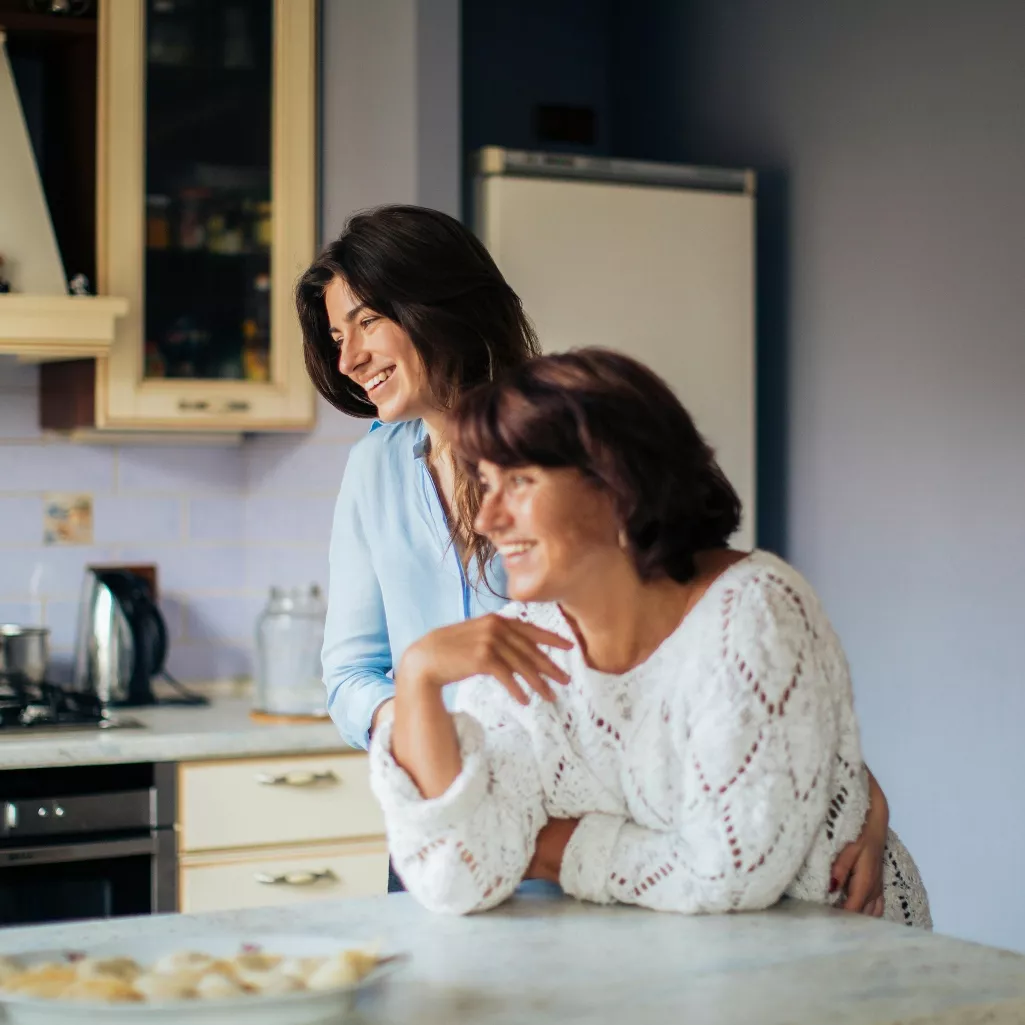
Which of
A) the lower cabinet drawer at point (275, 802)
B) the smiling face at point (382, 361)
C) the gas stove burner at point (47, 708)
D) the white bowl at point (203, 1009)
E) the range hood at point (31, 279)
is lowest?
the lower cabinet drawer at point (275, 802)

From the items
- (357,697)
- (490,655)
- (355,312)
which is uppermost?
(355,312)

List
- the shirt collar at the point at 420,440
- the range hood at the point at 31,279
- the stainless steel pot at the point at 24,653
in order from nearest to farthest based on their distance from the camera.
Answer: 1. the shirt collar at the point at 420,440
2. the range hood at the point at 31,279
3. the stainless steel pot at the point at 24,653

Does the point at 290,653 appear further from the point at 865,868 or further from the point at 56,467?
the point at 865,868

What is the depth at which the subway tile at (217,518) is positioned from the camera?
11.9 feet

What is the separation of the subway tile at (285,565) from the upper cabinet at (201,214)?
31cm

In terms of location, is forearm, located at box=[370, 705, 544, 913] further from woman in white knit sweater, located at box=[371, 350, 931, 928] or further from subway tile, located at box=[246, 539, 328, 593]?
subway tile, located at box=[246, 539, 328, 593]

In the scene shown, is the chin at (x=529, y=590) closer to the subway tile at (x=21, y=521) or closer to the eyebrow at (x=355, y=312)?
the eyebrow at (x=355, y=312)

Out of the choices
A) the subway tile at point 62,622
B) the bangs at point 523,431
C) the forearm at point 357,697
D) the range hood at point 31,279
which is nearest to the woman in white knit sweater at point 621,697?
the bangs at point 523,431

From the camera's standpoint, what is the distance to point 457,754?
141 centimetres

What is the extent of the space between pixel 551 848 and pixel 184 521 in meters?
2.30

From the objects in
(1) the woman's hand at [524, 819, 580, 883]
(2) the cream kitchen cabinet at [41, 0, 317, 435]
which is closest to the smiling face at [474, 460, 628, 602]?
(1) the woman's hand at [524, 819, 580, 883]

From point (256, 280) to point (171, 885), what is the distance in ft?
4.08

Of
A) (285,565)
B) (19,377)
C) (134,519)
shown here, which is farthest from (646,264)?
(19,377)

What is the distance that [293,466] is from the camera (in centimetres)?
353
